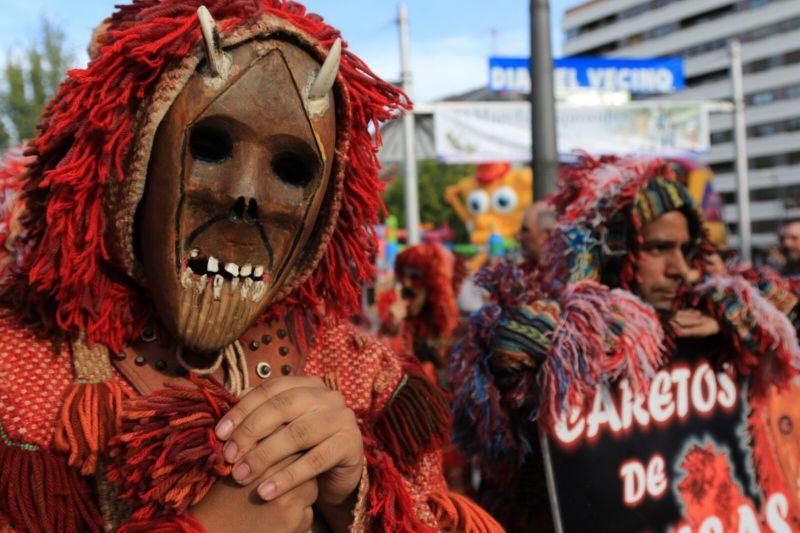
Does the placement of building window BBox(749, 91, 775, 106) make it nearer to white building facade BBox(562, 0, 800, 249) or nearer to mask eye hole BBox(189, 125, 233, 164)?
white building facade BBox(562, 0, 800, 249)

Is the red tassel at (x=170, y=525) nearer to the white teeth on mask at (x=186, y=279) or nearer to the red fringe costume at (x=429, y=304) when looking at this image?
the white teeth on mask at (x=186, y=279)

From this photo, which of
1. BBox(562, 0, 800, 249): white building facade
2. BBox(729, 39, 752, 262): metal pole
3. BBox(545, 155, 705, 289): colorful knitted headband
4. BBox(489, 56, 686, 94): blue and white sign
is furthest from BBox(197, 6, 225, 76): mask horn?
BBox(562, 0, 800, 249): white building facade

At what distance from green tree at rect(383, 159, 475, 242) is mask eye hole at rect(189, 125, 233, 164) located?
34.6 metres

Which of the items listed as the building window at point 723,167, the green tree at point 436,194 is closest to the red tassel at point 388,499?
the green tree at point 436,194

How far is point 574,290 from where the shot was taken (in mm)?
2223

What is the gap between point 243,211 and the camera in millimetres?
1210

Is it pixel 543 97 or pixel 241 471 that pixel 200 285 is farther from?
pixel 543 97

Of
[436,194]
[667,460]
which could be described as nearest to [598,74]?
[667,460]

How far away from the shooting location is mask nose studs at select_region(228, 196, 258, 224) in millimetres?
1200

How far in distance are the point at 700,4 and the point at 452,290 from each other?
172 feet

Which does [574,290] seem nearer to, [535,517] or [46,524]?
[535,517]

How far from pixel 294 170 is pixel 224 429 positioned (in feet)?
1.41

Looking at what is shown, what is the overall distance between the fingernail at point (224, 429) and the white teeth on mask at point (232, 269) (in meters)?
0.24

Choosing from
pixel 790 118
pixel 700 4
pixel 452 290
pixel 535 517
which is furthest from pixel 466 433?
pixel 700 4
